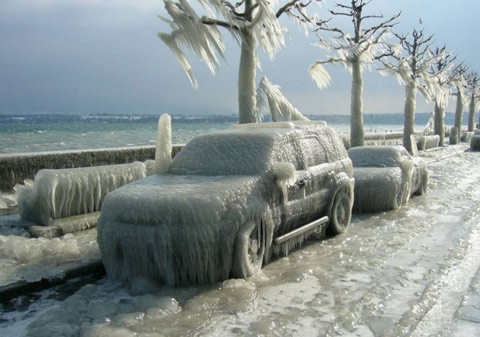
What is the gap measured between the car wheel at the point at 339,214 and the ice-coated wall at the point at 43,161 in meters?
7.01

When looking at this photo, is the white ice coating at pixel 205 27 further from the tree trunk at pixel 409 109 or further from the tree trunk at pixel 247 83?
the tree trunk at pixel 409 109

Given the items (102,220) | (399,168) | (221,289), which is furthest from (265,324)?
(399,168)

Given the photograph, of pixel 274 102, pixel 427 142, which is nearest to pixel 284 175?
pixel 274 102

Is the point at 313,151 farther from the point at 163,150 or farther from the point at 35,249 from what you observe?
the point at 35,249

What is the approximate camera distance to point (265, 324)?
4.29 m

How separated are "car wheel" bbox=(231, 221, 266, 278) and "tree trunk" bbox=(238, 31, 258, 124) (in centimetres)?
795

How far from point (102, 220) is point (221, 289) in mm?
1577

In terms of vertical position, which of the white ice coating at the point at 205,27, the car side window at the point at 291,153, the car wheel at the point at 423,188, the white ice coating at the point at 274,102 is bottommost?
the car wheel at the point at 423,188

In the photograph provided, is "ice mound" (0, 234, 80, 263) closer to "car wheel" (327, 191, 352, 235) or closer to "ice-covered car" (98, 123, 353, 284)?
"ice-covered car" (98, 123, 353, 284)

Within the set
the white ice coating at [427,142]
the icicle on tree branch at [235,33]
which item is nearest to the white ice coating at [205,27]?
the icicle on tree branch at [235,33]

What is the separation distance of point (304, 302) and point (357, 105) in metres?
17.5

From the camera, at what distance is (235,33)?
12.6 meters

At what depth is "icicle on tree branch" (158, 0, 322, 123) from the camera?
11.7 m

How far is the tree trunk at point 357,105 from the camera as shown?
21078 mm
